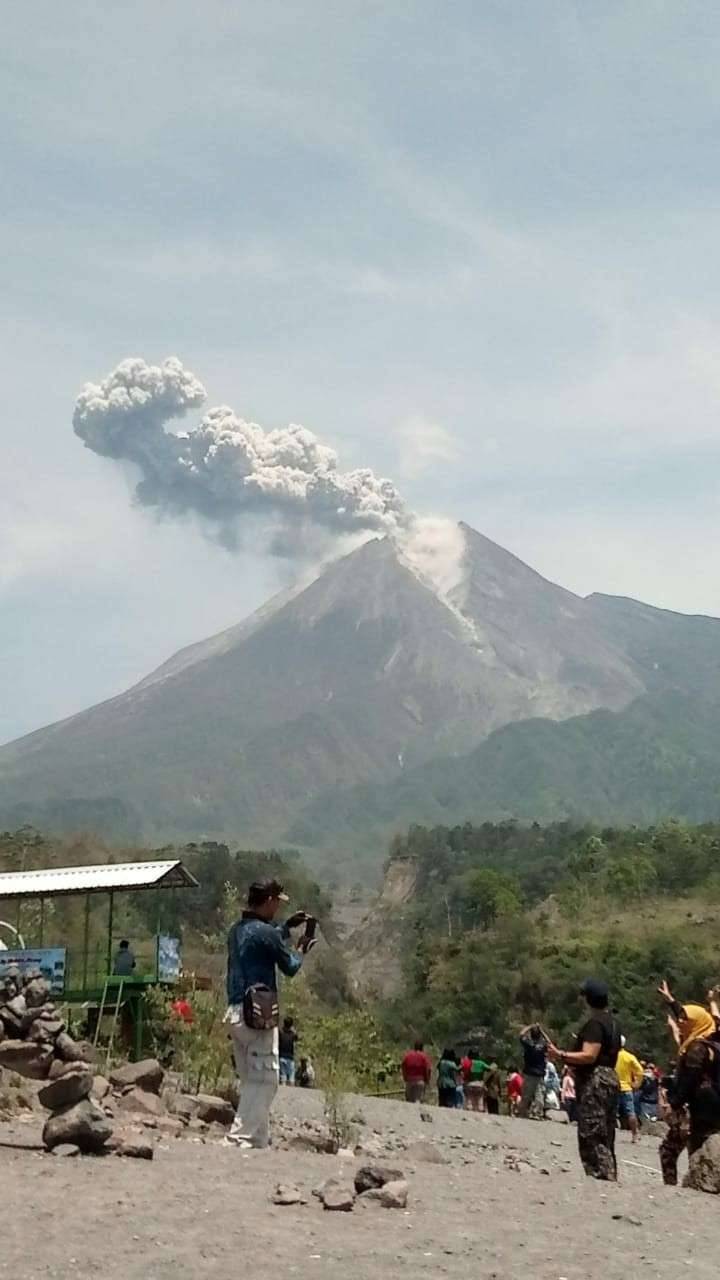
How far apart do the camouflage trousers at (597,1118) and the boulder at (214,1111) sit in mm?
3157

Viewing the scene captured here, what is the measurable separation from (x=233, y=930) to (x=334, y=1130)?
3503 mm

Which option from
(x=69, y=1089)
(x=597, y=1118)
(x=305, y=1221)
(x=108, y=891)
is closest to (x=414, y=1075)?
(x=108, y=891)

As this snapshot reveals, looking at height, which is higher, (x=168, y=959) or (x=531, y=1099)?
(x=168, y=959)

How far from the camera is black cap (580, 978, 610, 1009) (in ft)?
30.4

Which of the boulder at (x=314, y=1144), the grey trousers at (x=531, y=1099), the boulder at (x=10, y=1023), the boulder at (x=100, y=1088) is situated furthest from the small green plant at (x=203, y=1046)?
the grey trousers at (x=531, y=1099)

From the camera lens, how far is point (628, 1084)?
15.8 m

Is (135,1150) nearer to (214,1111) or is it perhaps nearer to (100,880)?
(214,1111)

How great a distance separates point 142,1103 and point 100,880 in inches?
348

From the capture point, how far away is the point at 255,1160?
858cm

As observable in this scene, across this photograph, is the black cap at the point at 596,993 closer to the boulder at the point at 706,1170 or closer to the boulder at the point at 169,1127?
the boulder at the point at 706,1170

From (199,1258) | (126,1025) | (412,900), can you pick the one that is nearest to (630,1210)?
(199,1258)

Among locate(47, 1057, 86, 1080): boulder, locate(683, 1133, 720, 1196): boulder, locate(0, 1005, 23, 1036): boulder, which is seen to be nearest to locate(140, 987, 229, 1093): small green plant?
locate(47, 1057, 86, 1080): boulder

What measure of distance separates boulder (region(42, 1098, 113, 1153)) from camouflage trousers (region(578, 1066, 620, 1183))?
9.58 ft

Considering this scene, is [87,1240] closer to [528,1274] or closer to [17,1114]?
[528,1274]
